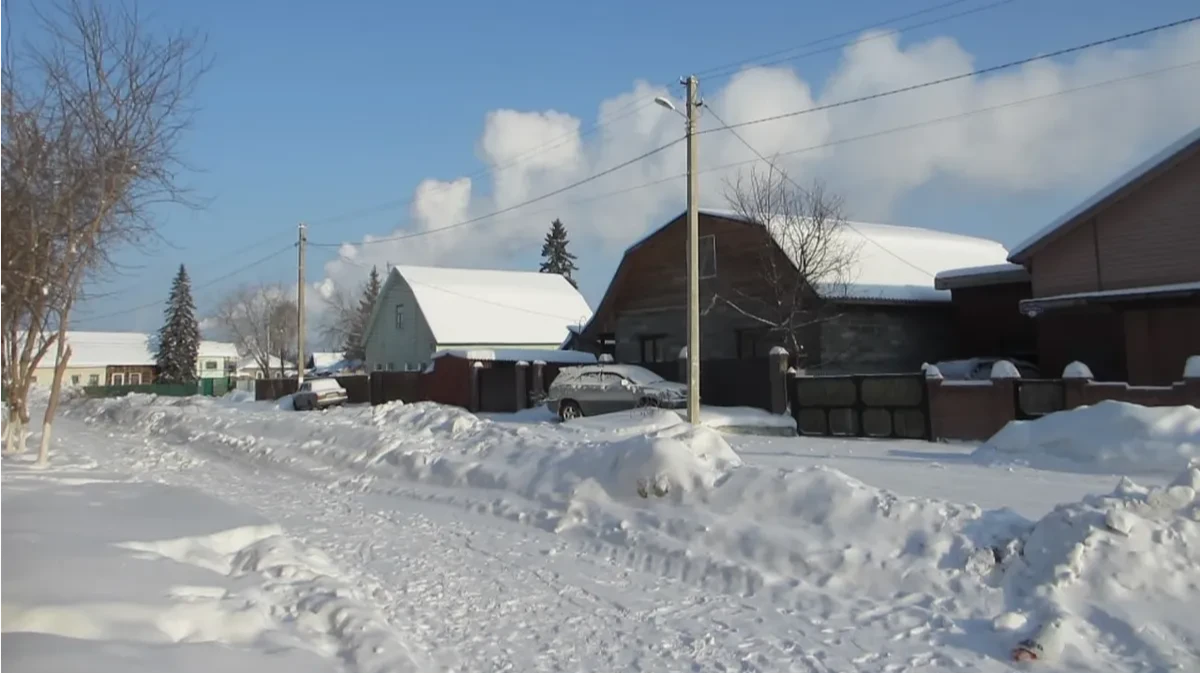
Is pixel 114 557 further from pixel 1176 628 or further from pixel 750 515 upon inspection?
pixel 1176 628

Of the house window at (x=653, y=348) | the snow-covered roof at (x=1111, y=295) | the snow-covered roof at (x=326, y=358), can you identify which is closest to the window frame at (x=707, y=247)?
the house window at (x=653, y=348)

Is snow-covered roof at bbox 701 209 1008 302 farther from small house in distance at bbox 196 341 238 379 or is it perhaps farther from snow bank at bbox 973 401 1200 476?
small house in distance at bbox 196 341 238 379

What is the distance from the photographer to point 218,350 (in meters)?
102

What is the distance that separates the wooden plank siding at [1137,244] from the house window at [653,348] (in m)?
14.2

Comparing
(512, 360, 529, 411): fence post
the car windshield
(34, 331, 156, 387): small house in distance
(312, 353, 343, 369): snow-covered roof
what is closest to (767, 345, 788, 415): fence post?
the car windshield

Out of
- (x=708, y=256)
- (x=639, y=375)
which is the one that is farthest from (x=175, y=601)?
(x=708, y=256)

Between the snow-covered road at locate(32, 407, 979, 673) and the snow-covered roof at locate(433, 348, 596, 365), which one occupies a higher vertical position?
the snow-covered roof at locate(433, 348, 596, 365)

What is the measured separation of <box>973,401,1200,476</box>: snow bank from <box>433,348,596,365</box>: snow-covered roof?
19941mm

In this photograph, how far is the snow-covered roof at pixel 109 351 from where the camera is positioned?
92875 millimetres

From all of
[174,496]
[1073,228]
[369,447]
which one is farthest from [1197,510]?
[1073,228]

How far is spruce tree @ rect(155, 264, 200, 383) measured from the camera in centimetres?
7444

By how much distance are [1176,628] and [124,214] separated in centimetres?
1891

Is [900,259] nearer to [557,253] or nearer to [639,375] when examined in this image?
[639,375]

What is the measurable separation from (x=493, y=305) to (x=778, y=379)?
108 ft
